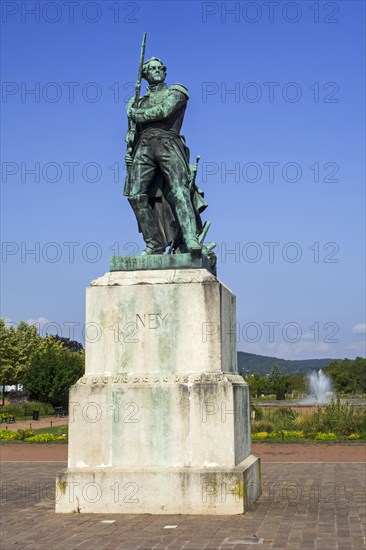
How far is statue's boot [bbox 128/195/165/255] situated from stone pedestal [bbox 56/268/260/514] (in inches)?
22.7

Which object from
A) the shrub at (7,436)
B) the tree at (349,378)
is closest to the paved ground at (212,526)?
the shrub at (7,436)

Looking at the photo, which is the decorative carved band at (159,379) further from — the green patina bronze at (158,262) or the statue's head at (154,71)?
the statue's head at (154,71)

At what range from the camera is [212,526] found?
26.6 feet

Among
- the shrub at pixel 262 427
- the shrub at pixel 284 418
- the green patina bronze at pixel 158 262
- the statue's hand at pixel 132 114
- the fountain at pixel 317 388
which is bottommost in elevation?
the shrub at pixel 262 427

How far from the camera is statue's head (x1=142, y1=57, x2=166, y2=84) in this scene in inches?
408

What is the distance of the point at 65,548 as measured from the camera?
7168 mm

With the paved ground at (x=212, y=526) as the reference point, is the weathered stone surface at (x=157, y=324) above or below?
above

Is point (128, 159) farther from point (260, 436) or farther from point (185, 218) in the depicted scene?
point (260, 436)

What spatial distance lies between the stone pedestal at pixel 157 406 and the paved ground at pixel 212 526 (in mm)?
302

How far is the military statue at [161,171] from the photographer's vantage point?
10.1 m

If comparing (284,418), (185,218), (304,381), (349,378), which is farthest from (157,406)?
(349,378)

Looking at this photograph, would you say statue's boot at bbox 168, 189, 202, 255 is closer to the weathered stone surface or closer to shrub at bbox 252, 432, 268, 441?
the weathered stone surface

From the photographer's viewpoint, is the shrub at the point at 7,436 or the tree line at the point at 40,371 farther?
the tree line at the point at 40,371

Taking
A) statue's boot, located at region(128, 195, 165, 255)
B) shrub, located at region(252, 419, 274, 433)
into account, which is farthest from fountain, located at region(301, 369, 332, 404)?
statue's boot, located at region(128, 195, 165, 255)
